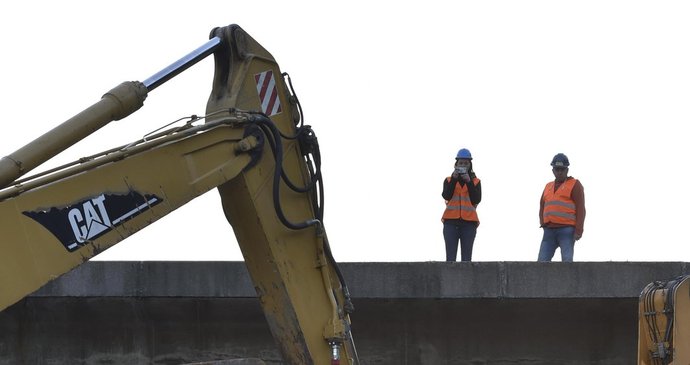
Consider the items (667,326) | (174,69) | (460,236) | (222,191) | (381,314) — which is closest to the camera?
(174,69)

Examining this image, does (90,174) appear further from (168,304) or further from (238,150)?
(168,304)

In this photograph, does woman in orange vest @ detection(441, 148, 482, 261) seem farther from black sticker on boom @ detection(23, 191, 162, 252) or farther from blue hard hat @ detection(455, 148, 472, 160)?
black sticker on boom @ detection(23, 191, 162, 252)

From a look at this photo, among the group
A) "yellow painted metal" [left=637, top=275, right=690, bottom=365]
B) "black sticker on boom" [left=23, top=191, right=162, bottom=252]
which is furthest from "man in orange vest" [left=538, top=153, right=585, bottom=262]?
"black sticker on boom" [left=23, top=191, right=162, bottom=252]

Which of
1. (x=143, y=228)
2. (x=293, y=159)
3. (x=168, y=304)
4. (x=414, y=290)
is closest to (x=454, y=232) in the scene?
(x=414, y=290)

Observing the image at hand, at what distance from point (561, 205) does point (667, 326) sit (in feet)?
13.3

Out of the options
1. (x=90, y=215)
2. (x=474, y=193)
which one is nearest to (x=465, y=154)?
(x=474, y=193)

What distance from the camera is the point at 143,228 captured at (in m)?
7.59

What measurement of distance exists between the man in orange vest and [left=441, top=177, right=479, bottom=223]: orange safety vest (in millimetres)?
778

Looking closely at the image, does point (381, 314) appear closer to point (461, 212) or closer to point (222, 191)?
point (461, 212)

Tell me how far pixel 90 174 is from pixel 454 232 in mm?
7117

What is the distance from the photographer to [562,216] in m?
14.1

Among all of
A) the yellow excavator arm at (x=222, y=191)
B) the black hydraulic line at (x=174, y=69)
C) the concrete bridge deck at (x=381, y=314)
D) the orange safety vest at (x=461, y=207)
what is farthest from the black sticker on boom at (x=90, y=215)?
the orange safety vest at (x=461, y=207)

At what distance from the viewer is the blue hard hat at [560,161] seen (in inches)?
562

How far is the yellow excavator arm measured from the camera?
6.99 meters
